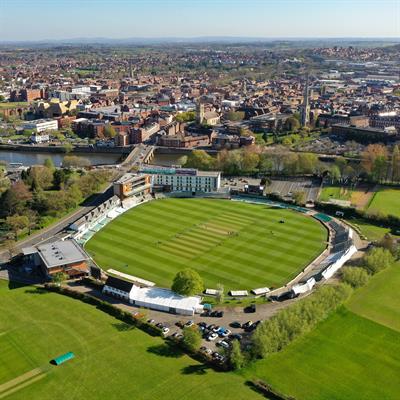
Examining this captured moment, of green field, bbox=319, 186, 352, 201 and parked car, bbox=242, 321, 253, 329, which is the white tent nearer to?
parked car, bbox=242, 321, 253, 329

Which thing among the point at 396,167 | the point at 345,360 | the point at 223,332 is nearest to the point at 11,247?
the point at 223,332

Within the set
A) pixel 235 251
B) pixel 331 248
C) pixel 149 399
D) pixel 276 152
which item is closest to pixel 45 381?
pixel 149 399

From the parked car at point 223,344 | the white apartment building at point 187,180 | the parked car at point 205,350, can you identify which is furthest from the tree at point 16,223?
the parked car at point 223,344

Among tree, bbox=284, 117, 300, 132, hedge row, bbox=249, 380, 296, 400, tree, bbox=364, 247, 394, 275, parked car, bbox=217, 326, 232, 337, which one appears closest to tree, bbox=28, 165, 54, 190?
parked car, bbox=217, 326, 232, 337

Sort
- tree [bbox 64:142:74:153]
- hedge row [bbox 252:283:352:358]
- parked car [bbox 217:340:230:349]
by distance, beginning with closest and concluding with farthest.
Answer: hedge row [bbox 252:283:352:358]
parked car [bbox 217:340:230:349]
tree [bbox 64:142:74:153]

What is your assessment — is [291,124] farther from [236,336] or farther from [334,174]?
[236,336]

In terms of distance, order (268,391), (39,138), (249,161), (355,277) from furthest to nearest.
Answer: (39,138)
(249,161)
(355,277)
(268,391)
